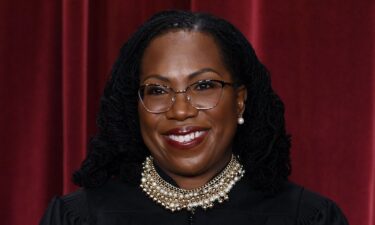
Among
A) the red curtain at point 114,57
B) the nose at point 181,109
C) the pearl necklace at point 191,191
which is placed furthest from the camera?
the red curtain at point 114,57

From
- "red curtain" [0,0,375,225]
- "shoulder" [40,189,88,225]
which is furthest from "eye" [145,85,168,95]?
"red curtain" [0,0,375,225]

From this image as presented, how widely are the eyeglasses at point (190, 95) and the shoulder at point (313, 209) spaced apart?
1.09ft

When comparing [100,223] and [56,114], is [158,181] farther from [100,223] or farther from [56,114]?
[56,114]

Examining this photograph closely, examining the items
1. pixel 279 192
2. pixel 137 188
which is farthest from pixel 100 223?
pixel 279 192

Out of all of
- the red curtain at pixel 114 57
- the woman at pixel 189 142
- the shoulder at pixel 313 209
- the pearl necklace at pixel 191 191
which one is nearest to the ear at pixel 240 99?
the woman at pixel 189 142

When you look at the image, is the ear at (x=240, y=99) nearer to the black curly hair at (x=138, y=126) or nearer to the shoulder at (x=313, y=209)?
the black curly hair at (x=138, y=126)

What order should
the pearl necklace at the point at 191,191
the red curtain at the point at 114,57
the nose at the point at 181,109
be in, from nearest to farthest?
the nose at the point at 181,109
the pearl necklace at the point at 191,191
the red curtain at the point at 114,57

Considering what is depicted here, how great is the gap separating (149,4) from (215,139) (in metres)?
0.68

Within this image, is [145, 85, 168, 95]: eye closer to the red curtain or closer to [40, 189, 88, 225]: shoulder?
[40, 189, 88, 225]: shoulder

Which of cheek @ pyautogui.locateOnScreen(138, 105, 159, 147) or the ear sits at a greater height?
the ear

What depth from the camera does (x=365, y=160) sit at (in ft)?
6.67

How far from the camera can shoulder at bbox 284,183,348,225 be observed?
1.67 m

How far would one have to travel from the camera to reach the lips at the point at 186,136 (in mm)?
1564

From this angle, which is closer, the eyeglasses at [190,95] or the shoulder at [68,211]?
the eyeglasses at [190,95]
